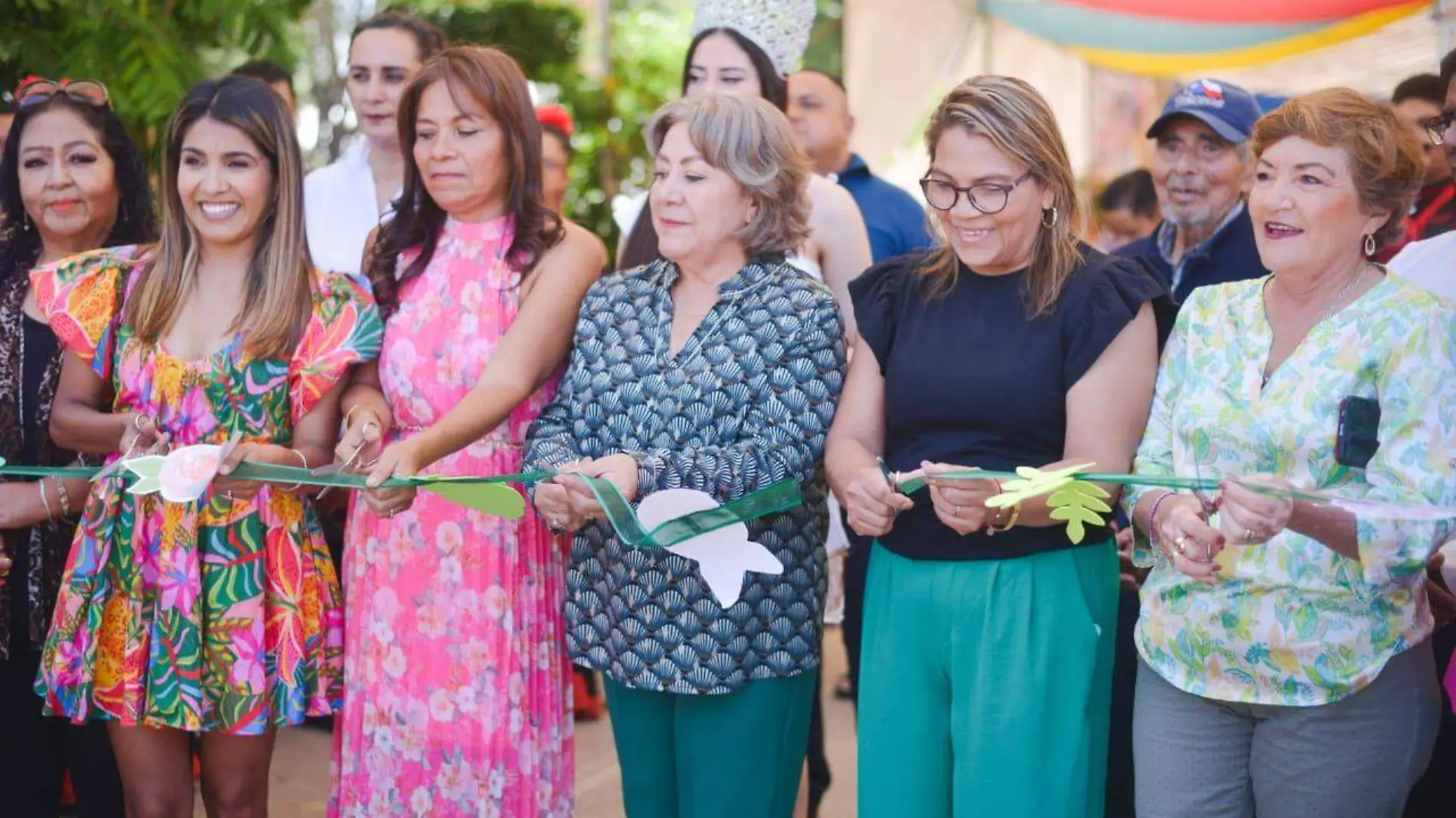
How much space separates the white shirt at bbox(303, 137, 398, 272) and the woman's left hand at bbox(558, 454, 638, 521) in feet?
4.96

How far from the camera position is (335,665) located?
135 inches

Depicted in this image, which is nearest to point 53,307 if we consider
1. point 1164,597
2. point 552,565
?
point 552,565

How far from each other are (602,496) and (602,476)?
91 mm

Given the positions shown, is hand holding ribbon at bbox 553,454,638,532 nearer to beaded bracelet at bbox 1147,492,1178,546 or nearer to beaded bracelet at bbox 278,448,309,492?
beaded bracelet at bbox 278,448,309,492

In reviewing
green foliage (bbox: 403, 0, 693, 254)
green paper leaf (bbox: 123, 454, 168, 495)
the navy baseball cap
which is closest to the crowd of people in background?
green paper leaf (bbox: 123, 454, 168, 495)

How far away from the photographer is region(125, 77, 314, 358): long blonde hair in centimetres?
334

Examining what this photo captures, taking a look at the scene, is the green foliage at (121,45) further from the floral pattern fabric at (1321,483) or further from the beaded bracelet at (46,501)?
the floral pattern fabric at (1321,483)

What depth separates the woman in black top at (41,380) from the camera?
352 centimetres

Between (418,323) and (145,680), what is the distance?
0.99 metres

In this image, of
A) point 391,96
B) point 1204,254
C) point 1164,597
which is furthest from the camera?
point 391,96

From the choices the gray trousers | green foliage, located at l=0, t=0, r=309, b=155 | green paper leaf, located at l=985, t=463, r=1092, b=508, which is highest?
green foliage, located at l=0, t=0, r=309, b=155

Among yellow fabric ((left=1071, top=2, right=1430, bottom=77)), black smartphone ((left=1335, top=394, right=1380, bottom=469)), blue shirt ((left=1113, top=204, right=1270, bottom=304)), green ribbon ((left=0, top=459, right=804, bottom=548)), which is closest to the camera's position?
black smartphone ((left=1335, top=394, right=1380, bottom=469))

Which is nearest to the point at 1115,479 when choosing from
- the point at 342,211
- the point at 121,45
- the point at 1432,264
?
the point at 1432,264

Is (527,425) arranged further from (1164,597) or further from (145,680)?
(1164,597)
